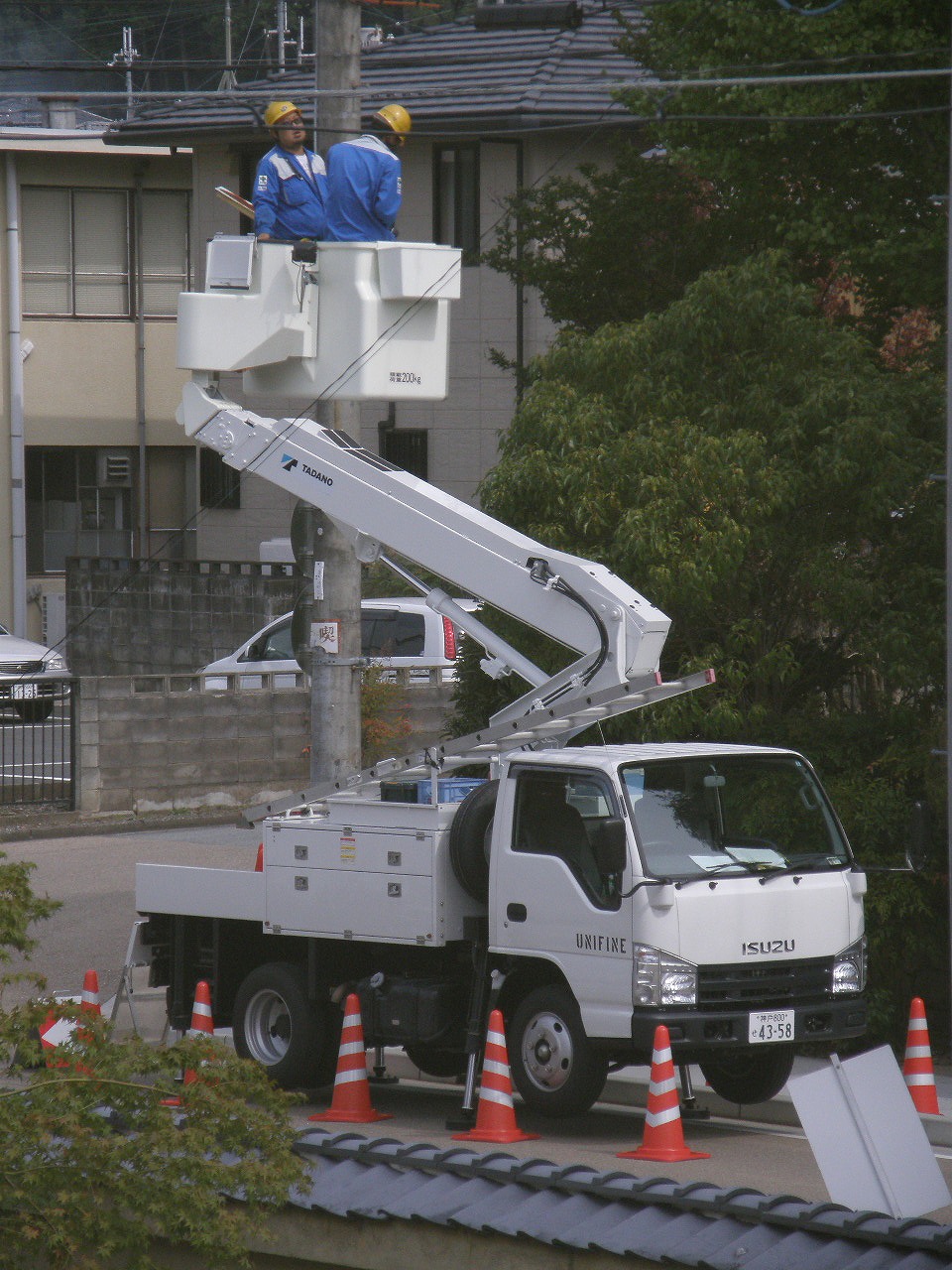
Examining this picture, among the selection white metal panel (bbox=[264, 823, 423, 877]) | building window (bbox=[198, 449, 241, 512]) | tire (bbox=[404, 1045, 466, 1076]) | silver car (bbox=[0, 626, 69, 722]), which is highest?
building window (bbox=[198, 449, 241, 512])

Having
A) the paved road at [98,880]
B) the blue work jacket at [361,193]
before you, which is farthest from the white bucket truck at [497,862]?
the paved road at [98,880]

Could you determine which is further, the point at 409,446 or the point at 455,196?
the point at 409,446

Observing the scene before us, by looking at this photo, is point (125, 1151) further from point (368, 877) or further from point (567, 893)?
point (368, 877)

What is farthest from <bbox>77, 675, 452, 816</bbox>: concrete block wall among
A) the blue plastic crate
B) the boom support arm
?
the blue plastic crate

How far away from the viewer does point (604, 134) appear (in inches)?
1117

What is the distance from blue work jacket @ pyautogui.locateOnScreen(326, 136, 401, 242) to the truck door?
150 inches

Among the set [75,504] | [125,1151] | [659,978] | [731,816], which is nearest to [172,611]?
[75,504]

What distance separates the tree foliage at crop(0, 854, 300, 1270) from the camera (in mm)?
5965

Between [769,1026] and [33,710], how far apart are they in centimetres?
1265

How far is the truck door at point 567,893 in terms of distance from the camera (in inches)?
396

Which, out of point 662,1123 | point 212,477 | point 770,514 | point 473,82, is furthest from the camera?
point 212,477

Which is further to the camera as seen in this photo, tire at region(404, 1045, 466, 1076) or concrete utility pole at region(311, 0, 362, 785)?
concrete utility pole at region(311, 0, 362, 785)

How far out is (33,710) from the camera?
2094cm

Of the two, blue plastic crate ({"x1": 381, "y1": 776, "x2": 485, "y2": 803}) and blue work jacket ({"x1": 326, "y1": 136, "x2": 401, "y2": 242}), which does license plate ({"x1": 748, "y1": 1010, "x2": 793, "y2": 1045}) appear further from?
blue work jacket ({"x1": 326, "y1": 136, "x2": 401, "y2": 242})
